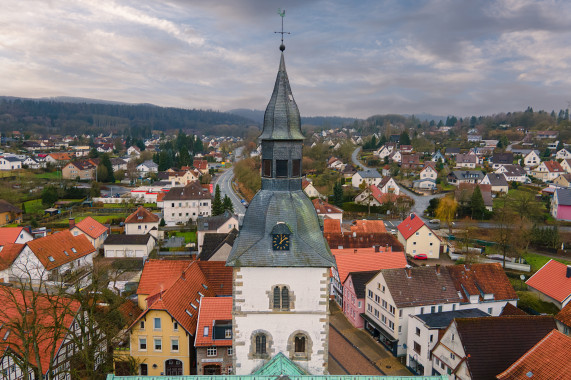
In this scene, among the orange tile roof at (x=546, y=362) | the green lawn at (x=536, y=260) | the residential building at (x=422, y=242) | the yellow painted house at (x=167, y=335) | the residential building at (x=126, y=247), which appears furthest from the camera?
the residential building at (x=422, y=242)

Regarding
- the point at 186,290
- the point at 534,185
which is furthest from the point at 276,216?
the point at 534,185

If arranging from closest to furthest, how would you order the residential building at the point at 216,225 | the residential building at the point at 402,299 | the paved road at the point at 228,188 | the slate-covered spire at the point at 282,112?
the slate-covered spire at the point at 282,112
the residential building at the point at 402,299
the residential building at the point at 216,225
the paved road at the point at 228,188

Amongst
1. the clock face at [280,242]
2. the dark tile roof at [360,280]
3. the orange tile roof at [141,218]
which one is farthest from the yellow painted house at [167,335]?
the orange tile roof at [141,218]

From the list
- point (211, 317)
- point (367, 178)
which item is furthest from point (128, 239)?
point (367, 178)

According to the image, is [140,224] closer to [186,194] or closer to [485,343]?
[186,194]

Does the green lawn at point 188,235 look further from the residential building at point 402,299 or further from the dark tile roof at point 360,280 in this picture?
the residential building at point 402,299

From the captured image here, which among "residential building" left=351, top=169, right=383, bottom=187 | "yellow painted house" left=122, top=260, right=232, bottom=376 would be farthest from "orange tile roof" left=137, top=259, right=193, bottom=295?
"residential building" left=351, top=169, right=383, bottom=187

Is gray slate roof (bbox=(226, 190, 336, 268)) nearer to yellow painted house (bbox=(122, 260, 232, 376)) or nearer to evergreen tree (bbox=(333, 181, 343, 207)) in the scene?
yellow painted house (bbox=(122, 260, 232, 376))
